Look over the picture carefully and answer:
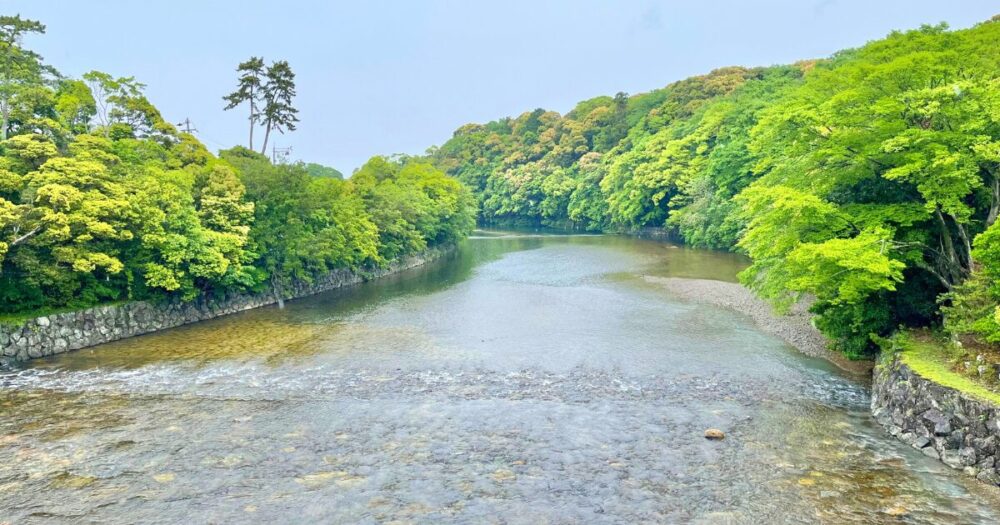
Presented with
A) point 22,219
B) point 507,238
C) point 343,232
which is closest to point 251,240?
point 343,232

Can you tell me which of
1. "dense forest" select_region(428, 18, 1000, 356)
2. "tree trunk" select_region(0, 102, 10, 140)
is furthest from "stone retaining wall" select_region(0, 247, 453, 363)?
"dense forest" select_region(428, 18, 1000, 356)

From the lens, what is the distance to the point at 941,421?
39.2ft

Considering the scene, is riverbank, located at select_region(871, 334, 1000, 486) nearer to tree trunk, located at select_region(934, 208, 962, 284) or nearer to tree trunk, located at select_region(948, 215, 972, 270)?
tree trunk, located at select_region(934, 208, 962, 284)

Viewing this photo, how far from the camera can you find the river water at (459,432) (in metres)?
10.7

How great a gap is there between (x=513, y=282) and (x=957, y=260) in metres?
25.5

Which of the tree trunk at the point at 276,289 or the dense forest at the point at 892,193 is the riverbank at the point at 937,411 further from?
the tree trunk at the point at 276,289

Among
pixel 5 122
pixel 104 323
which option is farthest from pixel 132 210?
pixel 5 122

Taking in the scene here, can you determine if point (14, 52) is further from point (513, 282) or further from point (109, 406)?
point (513, 282)

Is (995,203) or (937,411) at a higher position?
(995,203)

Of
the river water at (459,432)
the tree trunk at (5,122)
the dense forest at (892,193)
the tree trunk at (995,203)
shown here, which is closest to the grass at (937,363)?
the dense forest at (892,193)

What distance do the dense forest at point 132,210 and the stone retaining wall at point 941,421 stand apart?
25389 millimetres

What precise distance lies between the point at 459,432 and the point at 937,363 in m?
11.3

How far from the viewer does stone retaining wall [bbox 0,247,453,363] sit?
2025 centimetres

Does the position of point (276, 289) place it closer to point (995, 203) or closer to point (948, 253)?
point (948, 253)
